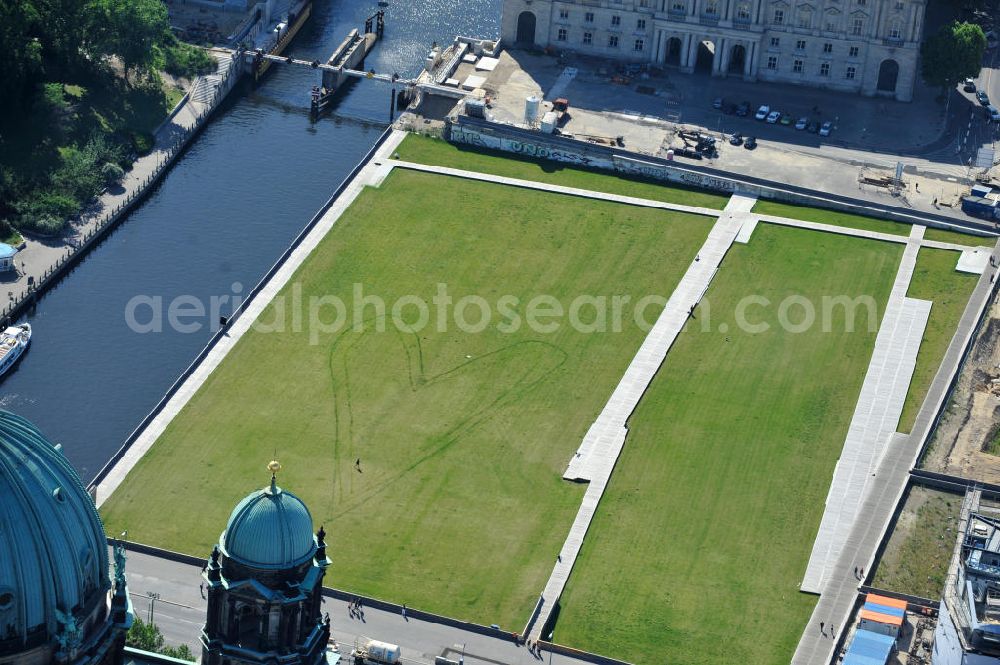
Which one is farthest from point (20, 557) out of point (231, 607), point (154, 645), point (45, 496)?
point (154, 645)

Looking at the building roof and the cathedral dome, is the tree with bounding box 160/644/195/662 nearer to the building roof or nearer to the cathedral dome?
the cathedral dome

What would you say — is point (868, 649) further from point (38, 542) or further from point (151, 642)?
point (38, 542)

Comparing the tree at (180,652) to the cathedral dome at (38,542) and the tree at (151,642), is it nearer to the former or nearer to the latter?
the tree at (151,642)

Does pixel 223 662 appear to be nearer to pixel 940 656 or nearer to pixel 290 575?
pixel 290 575

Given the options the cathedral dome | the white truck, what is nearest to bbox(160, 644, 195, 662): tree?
the white truck

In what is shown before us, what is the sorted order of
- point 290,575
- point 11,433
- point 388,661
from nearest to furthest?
point 11,433, point 290,575, point 388,661

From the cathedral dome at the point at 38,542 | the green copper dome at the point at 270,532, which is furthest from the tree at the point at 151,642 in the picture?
the cathedral dome at the point at 38,542
